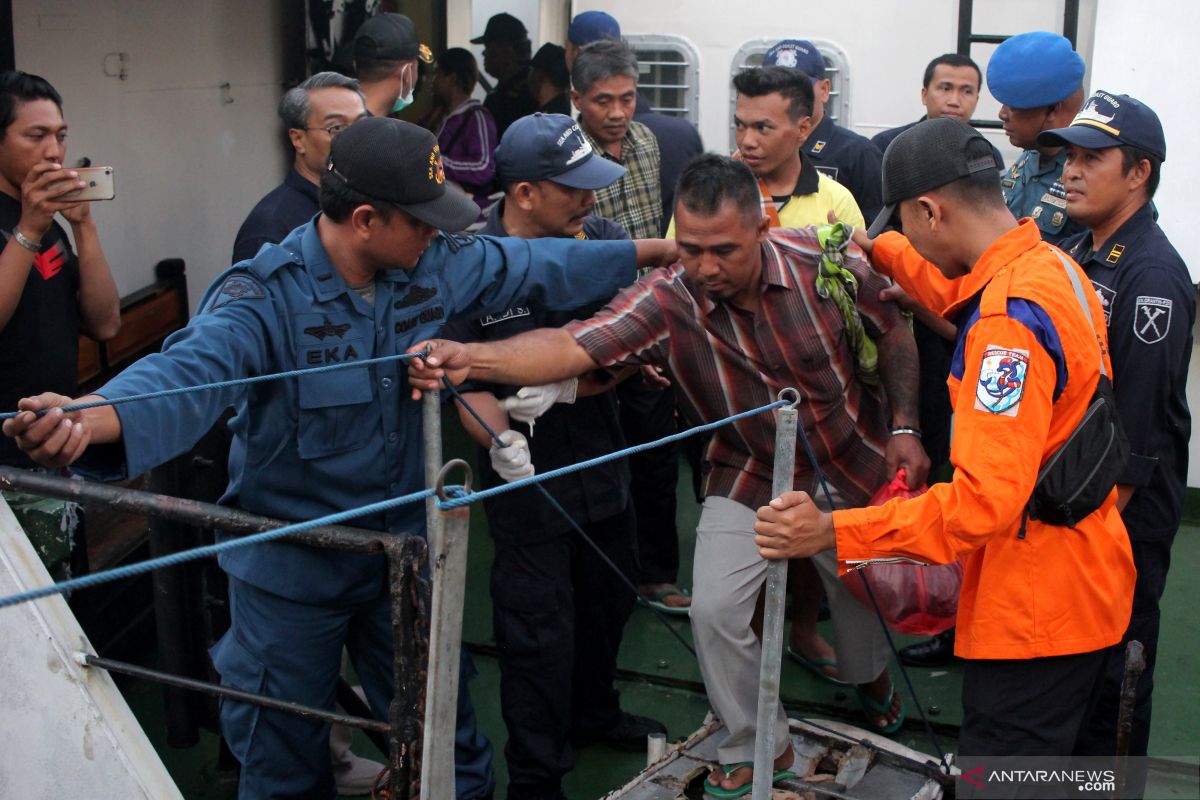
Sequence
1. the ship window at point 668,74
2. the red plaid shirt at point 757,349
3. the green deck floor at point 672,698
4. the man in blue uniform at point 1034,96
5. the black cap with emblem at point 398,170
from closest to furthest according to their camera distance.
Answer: the black cap with emblem at point 398,170
the red plaid shirt at point 757,349
the green deck floor at point 672,698
the man in blue uniform at point 1034,96
the ship window at point 668,74

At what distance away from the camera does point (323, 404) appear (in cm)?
303

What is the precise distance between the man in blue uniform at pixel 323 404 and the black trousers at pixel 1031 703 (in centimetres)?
146

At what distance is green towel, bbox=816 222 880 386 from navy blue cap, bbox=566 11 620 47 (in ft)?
9.51

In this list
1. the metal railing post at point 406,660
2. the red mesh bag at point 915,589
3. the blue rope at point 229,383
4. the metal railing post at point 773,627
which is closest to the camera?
the metal railing post at point 406,660

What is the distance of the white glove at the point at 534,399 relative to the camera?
11.2 feet

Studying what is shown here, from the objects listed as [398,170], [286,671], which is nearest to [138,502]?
[286,671]

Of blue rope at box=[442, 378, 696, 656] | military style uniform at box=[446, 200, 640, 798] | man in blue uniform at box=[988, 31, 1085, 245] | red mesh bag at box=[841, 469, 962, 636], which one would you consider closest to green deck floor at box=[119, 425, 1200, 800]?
military style uniform at box=[446, 200, 640, 798]

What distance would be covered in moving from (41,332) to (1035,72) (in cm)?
343

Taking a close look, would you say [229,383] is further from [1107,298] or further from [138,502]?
[1107,298]

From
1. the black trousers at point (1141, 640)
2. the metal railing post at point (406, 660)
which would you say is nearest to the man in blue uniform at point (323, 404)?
the metal railing post at point (406, 660)

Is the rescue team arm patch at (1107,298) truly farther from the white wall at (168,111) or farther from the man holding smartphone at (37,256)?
the white wall at (168,111)

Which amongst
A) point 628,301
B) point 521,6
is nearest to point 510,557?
point 628,301

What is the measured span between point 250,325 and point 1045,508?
6.07 ft
